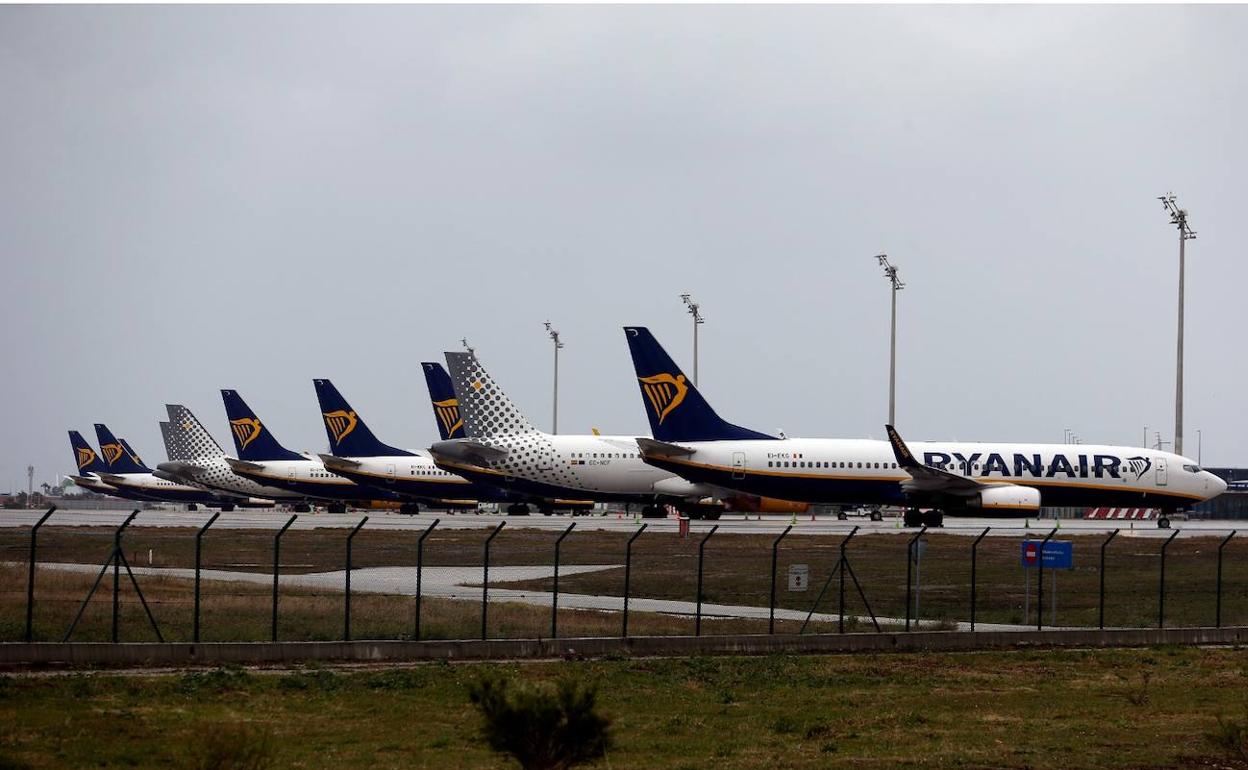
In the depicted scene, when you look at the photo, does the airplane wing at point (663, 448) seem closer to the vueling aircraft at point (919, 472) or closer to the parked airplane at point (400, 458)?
the vueling aircraft at point (919, 472)

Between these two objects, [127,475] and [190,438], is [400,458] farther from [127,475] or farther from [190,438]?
[127,475]

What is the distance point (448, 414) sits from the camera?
89.8 meters

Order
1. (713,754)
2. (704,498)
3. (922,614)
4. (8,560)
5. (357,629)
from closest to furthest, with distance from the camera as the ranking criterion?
(713,754), (357,629), (922,614), (8,560), (704,498)

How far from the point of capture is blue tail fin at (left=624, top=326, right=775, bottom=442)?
67.6 m

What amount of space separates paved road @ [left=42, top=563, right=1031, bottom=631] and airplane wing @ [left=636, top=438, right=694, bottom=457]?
2228 cm

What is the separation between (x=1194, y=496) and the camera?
218ft

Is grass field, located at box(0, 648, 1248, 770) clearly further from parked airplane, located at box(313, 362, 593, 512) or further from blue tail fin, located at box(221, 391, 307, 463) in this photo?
blue tail fin, located at box(221, 391, 307, 463)

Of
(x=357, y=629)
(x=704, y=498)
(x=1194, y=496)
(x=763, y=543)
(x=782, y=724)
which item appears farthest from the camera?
(x=704, y=498)

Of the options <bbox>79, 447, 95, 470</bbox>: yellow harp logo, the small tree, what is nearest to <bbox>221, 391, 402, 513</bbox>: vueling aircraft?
<bbox>79, 447, 95, 470</bbox>: yellow harp logo

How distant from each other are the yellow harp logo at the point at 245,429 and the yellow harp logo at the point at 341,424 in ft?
43.0

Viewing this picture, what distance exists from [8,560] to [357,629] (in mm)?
22848

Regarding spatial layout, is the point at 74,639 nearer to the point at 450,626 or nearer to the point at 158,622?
the point at 158,622

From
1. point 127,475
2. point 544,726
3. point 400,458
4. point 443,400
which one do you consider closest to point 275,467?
point 400,458

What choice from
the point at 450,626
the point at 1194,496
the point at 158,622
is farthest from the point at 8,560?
the point at 1194,496
